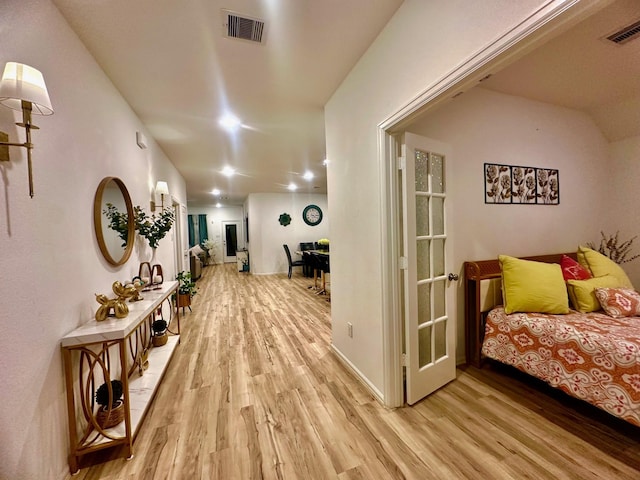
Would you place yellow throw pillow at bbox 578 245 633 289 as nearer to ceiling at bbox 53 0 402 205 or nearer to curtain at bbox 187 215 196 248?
ceiling at bbox 53 0 402 205

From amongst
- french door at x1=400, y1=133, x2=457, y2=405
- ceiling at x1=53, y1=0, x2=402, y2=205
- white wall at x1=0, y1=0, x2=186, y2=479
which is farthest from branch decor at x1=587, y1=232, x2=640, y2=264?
white wall at x1=0, y1=0, x2=186, y2=479

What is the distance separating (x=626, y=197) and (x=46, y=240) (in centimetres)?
524

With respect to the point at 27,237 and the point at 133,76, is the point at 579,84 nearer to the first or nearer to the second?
the point at 133,76

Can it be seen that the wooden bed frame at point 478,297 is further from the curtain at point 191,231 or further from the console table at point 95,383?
the curtain at point 191,231

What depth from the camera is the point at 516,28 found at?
878 millimetres

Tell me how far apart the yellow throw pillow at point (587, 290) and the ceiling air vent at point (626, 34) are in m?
1.85

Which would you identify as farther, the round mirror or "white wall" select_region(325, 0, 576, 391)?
the round mirror

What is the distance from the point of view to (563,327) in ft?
5.55

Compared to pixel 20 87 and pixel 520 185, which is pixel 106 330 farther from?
pixel 520 185

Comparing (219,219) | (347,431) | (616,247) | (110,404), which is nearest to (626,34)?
(616,247)

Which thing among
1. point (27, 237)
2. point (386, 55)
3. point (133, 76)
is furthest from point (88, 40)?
point (386, 55)

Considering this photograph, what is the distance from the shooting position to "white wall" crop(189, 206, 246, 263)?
34.8 ft

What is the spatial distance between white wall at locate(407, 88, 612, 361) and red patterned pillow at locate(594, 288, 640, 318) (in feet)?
2.17

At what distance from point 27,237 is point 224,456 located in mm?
1518
